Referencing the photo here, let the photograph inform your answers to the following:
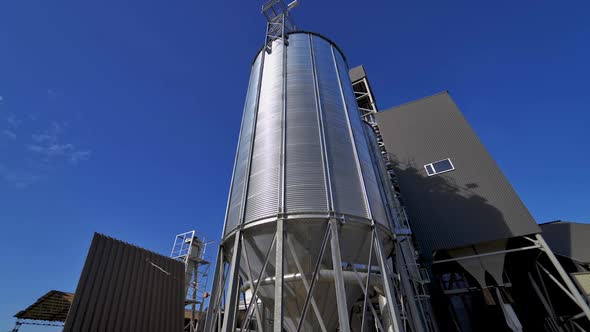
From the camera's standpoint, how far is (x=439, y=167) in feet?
63.9

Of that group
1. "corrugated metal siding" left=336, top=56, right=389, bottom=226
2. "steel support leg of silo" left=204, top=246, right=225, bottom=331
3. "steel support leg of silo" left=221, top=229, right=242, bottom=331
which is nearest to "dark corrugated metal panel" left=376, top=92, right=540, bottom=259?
"corrugated metal siding" left=336, top=56, right=389, bottom=226

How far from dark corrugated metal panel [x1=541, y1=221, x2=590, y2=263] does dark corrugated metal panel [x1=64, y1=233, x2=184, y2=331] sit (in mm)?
23584

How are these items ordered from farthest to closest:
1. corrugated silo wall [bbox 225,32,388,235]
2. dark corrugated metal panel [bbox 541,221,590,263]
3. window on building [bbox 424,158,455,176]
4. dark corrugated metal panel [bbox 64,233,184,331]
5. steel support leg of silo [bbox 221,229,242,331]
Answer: window on building [bbox 424,158,455,176] < dark corrugated metal panel [bbox 541,221,590,263] < dark corrugated metal panel [bbox 64,233,184,331] < corrugated silo wall [bbox 225,32,388,235] < steel support leg of silo [bbox 221,229,242,331]

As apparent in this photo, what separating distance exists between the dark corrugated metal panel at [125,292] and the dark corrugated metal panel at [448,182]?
49.2ft

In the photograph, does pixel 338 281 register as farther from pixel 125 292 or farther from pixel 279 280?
pixel 125 292

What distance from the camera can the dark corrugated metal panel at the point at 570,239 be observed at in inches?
674

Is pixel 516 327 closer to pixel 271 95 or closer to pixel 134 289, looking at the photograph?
pixel 271 95

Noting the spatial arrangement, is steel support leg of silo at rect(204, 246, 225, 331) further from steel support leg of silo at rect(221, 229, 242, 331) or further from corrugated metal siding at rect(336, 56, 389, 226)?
corrugated metal siding at rect(336, 56, 389, 226)

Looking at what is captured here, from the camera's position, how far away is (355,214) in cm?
718

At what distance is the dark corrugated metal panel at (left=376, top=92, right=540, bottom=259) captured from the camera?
16.3 meters

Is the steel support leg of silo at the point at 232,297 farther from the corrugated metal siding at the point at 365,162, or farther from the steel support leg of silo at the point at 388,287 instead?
the corrugated metal siding at the point at 365,162

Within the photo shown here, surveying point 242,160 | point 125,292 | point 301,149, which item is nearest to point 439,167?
point 301,149

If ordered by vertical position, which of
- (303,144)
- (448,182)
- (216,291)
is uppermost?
(448,182)

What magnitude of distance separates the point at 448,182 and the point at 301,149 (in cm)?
1470
